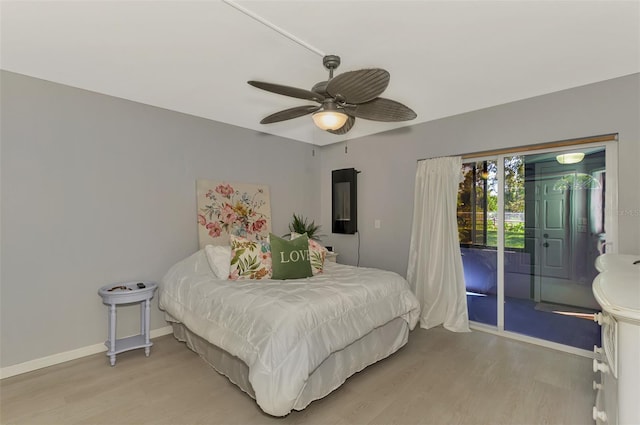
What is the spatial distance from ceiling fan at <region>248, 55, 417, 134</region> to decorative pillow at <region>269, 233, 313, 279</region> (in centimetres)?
123

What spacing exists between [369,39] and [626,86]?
7.54ft

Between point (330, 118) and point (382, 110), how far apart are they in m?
0.41

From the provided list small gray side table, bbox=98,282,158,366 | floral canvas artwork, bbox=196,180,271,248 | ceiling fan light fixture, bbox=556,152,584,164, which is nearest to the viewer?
small gray side table, bbox=98,282,158,366

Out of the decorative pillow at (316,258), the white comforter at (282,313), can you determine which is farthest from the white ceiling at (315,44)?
the white comforter at (282,313)

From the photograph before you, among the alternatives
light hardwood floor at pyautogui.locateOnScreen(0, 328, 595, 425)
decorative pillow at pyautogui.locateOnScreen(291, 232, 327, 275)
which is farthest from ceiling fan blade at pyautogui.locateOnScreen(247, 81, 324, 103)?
light hardwood floor at pyautogui.locateOnScreen(0, 328, 595, 425)

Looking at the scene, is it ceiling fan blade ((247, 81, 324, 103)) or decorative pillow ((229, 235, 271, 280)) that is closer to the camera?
ceiling fan blade ((247, 81, 324, 103))

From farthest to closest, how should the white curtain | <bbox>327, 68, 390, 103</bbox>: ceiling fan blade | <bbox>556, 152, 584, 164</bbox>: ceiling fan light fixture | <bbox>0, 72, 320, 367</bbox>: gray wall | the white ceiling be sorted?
the white curtain, <bbox>556, 152, 584, 164</bbox>: ceiling fan light fixture, <bbox>0, 72, 320, 367</bbox>: gray wall, the white ceiling, <bbox>327, 68, 390, 103</bbox>: ceiling fan blade

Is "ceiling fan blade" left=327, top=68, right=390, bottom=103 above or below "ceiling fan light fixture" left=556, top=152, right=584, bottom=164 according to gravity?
above

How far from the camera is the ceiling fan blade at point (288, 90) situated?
194cm

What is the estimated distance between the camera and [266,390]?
183cm

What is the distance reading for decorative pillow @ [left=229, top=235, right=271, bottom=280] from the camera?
2.97 metres

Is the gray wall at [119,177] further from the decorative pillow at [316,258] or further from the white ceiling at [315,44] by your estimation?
the decorative pillow at [316,258]

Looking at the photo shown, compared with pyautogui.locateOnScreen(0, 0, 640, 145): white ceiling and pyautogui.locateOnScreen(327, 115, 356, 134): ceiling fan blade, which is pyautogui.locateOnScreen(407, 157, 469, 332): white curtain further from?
pyautogui.locateOnScreen(327, 115, 356, 134): ceiling fan blade

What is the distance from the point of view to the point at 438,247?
3.62 m
